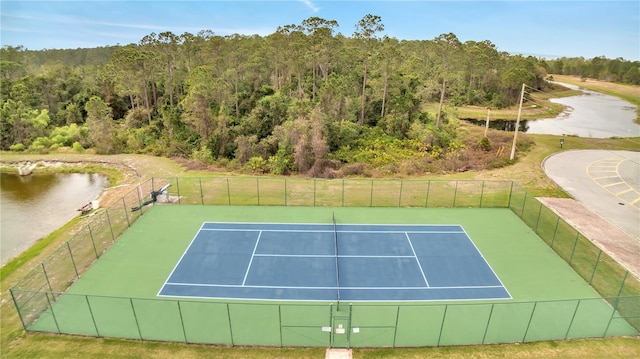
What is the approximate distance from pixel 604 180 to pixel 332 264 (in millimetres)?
25724

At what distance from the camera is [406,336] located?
47.3 ft

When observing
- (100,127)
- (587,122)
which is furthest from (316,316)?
(587,122)

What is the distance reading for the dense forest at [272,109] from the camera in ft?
128

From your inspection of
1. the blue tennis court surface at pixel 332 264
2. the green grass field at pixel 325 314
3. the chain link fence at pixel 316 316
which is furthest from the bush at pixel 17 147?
the blue tennis court surface at pixel 332 264

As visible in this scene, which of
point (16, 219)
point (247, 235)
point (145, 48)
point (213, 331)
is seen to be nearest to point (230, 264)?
point (247, 235)

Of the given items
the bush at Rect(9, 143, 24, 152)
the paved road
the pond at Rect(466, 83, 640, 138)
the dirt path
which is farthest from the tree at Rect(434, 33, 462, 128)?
the bush at Rect(9, 143, 24, 152)

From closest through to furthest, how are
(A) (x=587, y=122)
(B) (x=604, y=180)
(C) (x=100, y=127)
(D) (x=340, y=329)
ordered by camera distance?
(D) (x=340, y=329)
(B) (x=604, y=180)
(C) (x=100, y=127)
(A) (x=587, y=122)

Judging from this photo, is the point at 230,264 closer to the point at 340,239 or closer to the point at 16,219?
the point at 340,239

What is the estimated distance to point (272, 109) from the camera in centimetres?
4438

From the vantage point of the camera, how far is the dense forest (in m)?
39.2

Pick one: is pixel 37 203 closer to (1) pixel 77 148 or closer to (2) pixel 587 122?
(1) pixel 77 148

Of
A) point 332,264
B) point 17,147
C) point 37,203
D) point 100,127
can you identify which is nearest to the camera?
point 332,264

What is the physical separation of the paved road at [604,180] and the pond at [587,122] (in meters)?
18.5

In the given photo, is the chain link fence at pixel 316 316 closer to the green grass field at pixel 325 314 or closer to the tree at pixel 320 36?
the green grass field at pixel 325 314
